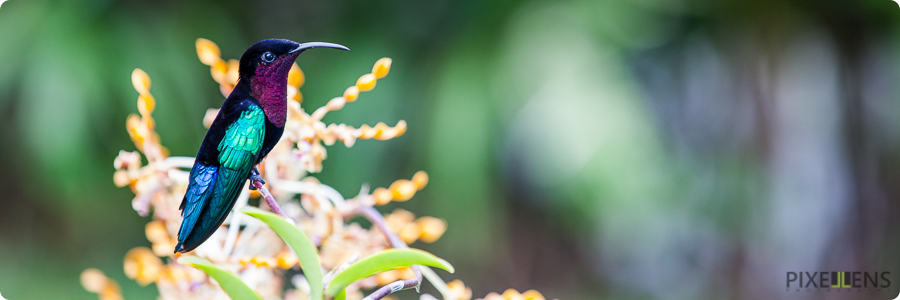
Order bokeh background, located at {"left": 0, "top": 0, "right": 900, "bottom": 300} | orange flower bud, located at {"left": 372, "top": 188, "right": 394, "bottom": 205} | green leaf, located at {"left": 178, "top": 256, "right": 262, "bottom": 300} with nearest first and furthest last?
green leaf, located at {"left": 178, "top": 256, "right": 262, "bottom": 300}, orange flower bud, located at {"left": 372, "top": 188, "right": 394, "bottom": 205}, bokeh background, located at {"left": 0, "top": 0, "right": 900, "bottom": 300}

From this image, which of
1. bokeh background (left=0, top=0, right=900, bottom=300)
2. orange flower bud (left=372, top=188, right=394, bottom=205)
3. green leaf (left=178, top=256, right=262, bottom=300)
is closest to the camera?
green leaf (left=178, top=256, right=262, bottom=300)

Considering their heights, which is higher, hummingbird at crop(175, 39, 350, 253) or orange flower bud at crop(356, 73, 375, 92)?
orange flower bud at crop(356, 73, 375, 92)

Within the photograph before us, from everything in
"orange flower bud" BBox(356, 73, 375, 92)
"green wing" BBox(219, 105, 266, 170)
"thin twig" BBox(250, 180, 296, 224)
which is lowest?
"thin twig" BBox(250, 180, 296, 224)

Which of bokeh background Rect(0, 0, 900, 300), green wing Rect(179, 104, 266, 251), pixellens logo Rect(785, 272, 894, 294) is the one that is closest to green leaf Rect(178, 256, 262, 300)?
green wing Rect(179, 104, 266, 251)

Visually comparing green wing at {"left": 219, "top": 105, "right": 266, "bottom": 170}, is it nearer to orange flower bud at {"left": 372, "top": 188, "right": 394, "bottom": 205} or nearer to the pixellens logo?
orange flower bud at {"left": 372, "top": 188, "right": 394, "bottom": 205}

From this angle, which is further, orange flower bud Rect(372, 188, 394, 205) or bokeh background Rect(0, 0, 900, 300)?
bokeh background Rect(0, 0, 900, 300)

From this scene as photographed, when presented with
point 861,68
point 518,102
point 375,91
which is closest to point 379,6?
point 375,91

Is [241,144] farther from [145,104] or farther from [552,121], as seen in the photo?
[552,121]

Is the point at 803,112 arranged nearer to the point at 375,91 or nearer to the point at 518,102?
the point at 518,102

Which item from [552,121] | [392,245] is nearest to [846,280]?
[552,121]
